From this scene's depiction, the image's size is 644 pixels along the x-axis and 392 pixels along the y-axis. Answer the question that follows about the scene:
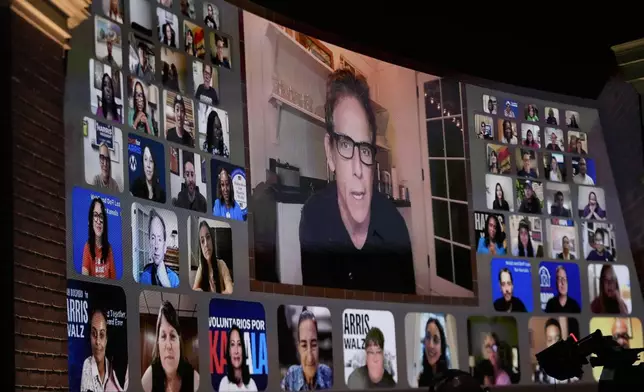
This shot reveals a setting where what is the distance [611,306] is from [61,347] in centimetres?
A: 522

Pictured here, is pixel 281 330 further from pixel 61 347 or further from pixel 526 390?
pixel 526 390

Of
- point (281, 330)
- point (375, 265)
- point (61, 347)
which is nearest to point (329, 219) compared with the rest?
point (375, 265)

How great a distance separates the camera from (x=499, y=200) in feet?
24.7

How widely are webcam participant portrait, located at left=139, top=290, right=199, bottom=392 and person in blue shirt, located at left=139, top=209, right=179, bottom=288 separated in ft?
0.23

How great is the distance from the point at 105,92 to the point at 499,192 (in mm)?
3750

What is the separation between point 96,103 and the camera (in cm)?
477

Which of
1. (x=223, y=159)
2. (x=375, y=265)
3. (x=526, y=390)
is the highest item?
(x=223, y=159)

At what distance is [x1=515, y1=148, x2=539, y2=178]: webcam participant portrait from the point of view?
303 inches

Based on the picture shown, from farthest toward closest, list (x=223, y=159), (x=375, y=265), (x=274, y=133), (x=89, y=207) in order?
(x=375, y=265) < (x=274, y=133) < (x=223, y=159) < (x=89, y=207)

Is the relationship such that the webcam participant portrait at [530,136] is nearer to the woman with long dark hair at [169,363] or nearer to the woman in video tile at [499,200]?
the woman in video tile at [499,200]

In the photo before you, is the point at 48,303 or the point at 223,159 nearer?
the point at 48,303

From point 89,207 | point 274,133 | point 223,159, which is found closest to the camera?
point 89,207

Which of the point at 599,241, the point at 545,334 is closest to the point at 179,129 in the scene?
the point at 545,334

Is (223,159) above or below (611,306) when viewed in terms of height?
above
